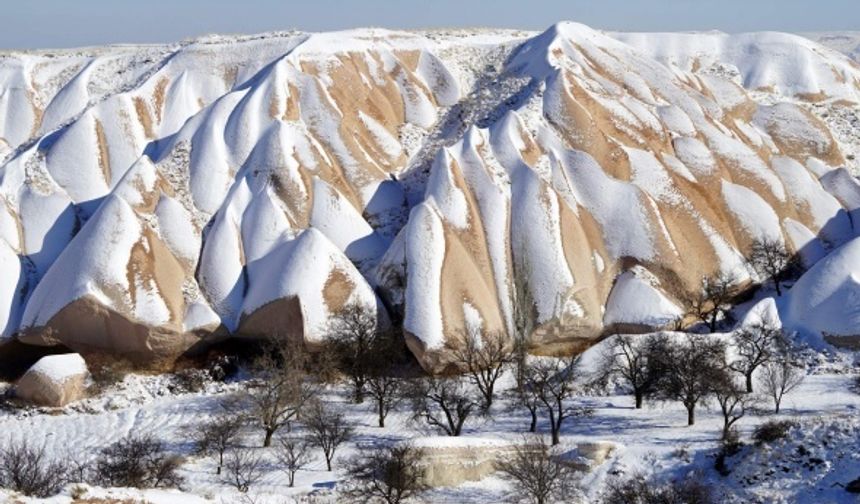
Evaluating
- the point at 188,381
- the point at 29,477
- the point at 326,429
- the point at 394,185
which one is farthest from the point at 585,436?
the point at 394,185

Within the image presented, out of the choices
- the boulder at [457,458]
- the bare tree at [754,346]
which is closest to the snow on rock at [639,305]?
the bare tree at [754,346]

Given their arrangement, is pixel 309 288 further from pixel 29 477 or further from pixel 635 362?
pixel 29 477

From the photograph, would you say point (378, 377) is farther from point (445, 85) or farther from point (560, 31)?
point (560, 31)

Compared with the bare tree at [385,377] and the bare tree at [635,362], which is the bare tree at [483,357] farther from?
the bare tree at [635,362]

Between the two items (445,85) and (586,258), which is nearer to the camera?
(586,258)

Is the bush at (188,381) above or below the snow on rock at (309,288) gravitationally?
below

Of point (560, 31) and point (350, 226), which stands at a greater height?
point (560, 31)

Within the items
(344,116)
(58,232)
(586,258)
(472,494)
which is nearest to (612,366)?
(586,258)
